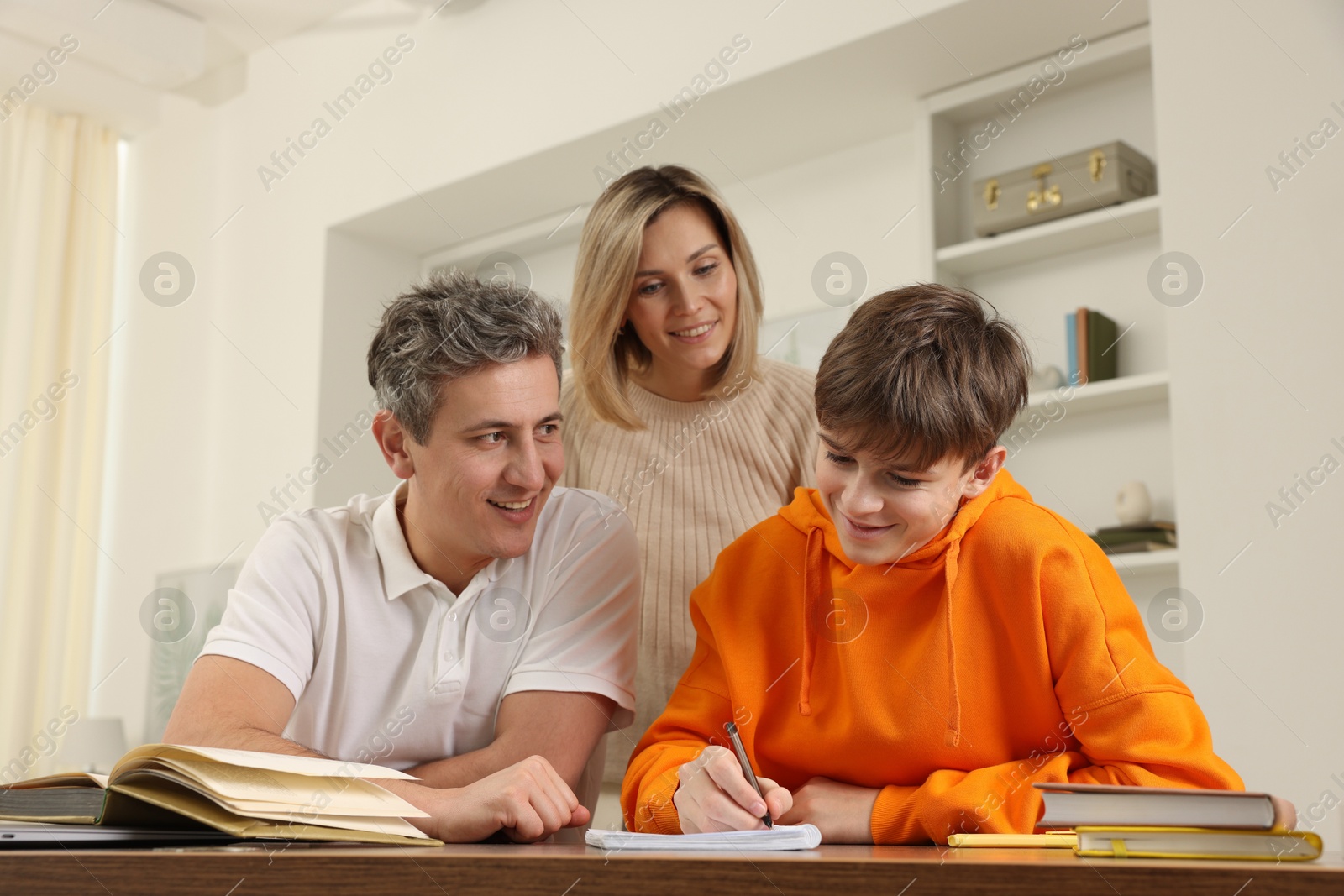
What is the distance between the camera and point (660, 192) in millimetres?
1983

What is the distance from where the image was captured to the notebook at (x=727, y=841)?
0.86 metres

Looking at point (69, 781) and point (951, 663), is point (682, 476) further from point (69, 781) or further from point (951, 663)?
point (69, 781)

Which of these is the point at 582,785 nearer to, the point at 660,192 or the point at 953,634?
the point at 953,634

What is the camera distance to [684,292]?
195cm

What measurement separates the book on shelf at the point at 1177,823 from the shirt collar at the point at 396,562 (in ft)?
3.18

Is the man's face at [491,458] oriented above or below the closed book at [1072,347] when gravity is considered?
below

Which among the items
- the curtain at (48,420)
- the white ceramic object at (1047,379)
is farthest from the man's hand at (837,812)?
the curtain at (48,420)

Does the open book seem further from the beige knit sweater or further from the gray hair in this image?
the beige knit sweater

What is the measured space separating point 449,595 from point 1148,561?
1.77m

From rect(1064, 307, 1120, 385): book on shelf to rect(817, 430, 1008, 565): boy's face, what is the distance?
1.79 metres

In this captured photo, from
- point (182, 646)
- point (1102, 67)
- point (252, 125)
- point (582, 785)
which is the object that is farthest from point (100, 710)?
point (1102, 67)

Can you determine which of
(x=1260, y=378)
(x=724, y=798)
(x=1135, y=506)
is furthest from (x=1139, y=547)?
(x=724, y=798)

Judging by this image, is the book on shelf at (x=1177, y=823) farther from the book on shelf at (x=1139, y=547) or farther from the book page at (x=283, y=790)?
the book on shelf at (x=1139, y=547)

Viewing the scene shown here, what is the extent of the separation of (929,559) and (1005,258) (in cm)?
210
